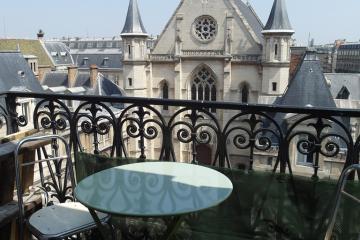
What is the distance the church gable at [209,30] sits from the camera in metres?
25.5

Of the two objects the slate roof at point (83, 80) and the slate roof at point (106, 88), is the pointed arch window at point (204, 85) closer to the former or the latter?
the slate roof at point (106, 88)

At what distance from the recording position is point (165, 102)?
2988 mm

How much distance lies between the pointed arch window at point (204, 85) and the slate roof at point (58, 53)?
23.0 m

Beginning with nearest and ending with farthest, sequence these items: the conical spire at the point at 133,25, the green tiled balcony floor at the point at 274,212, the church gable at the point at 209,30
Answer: the green tiled balcony floor at the point at 274,212 → the church gable at the point at 209,30 → the conical spire at the point at 133,25

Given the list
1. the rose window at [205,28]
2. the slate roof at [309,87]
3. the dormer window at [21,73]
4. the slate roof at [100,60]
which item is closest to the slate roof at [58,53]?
the slate roof at [100,60]

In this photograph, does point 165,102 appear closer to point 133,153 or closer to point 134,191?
point 134,191

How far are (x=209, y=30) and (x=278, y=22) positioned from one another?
484 cm

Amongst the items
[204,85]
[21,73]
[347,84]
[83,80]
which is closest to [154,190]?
[21,73]

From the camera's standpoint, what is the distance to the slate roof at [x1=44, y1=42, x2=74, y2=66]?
43906 millimetres

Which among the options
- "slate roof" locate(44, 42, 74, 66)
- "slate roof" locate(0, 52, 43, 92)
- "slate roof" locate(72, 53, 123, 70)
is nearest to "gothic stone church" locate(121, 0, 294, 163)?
"slate roof" locate(0, 52, 43, 92)

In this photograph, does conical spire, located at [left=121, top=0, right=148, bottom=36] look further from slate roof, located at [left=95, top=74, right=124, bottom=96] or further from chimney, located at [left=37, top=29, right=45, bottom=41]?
chimney, located at [left=37, top=29, right=45, bottom=41]

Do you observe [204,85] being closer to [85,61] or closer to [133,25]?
[133,25]

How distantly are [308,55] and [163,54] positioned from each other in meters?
12.0

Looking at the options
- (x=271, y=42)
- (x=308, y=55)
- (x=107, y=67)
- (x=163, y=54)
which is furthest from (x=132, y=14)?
(x=107, y=67)
